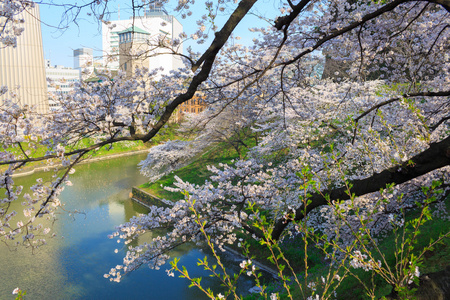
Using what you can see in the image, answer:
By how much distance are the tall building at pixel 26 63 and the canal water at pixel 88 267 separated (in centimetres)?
1175

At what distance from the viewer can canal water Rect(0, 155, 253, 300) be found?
291 inches

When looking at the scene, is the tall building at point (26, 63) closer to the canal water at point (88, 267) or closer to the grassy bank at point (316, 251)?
the grassy bank at point (316, 251)

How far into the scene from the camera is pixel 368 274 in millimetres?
4227

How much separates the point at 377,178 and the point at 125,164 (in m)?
20.3

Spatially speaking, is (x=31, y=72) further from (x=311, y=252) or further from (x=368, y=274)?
(x=368, y=274)

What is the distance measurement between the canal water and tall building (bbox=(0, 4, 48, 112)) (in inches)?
463

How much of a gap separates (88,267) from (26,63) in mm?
18041

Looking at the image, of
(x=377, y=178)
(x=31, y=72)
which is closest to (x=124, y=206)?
(x=377, y=178)

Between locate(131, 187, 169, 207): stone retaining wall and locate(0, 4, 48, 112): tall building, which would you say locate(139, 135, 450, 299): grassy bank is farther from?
locate(0, 4, 48, 112): tall building

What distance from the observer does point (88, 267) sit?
8555mm

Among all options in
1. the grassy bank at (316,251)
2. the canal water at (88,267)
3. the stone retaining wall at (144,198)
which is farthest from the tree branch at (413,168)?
the stone retaining wall at (144,198)

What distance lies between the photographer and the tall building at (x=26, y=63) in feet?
66.2

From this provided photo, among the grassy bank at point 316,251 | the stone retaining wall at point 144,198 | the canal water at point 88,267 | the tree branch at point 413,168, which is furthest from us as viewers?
the stone retaining wall at point 144,198

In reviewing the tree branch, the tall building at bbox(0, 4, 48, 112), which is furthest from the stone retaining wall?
the tree branch
